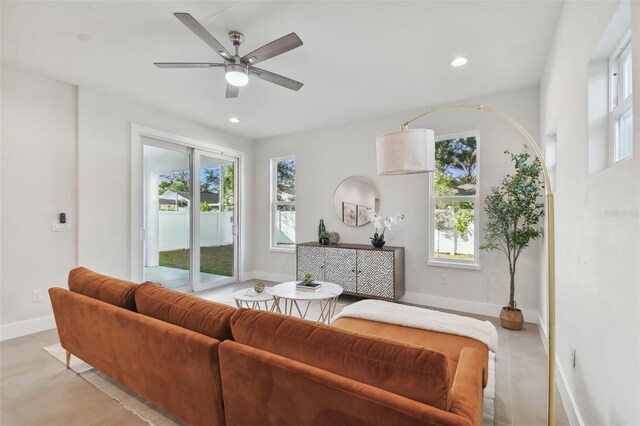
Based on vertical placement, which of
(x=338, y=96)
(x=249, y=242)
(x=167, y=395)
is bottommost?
(x=167, y=395)

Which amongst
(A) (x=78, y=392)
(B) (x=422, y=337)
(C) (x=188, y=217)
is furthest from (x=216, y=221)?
(B) (x=422, y=337)

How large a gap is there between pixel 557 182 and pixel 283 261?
4253 mm

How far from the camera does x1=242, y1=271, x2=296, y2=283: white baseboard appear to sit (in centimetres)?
556

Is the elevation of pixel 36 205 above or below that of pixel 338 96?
below

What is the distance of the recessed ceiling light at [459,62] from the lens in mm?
2860

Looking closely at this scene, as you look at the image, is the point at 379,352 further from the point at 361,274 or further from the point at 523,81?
the point at 523,81

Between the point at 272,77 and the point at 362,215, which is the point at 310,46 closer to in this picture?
the point at 272,77

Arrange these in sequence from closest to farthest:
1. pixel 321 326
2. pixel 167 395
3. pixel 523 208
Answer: pixel 321 326 → pixel 167 395 → pixel 523 208

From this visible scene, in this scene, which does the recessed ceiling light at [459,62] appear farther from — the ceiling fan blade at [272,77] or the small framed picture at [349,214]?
the small framed picture at [349,214]

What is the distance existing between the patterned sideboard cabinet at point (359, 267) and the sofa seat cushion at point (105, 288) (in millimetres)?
2784

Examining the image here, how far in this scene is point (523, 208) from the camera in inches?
124

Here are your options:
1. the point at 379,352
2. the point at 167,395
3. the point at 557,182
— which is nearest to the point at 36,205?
the point at 167,395

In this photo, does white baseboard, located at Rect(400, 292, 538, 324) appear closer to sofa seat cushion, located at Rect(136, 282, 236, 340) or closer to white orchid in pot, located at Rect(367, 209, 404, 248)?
white orchid in pot, located at Rect(367, 209, 404, 248)

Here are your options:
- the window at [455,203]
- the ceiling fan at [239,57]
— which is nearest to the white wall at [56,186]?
the ceiling fan at [239,57]
